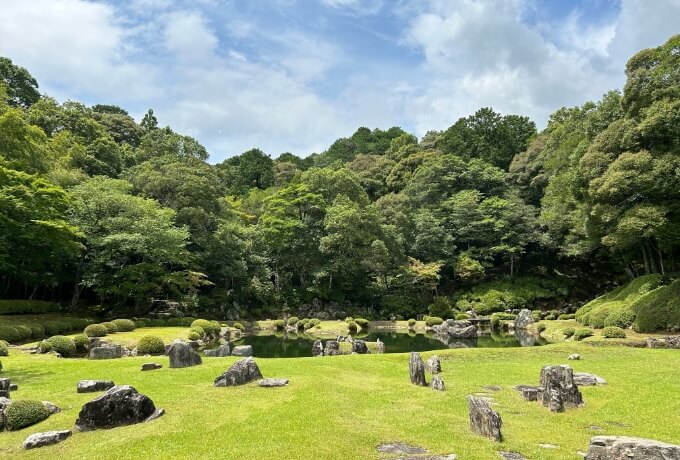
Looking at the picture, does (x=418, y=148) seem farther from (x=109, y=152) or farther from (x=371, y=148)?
(x=109, y=152)

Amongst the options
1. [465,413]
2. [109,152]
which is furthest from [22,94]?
[465,413]

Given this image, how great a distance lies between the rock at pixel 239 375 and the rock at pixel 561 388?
25.7ft

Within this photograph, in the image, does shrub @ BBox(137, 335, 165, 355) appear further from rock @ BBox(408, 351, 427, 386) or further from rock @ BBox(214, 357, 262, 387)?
rock @ BBox(408, 351, 427, 386)

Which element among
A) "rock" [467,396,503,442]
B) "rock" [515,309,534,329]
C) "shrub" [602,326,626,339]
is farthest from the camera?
"rock" [515,309,534,329]

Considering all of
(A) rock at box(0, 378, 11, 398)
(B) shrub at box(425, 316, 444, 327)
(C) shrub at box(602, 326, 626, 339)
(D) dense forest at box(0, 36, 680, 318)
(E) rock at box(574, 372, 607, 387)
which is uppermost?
(D) dense forest at box(0, 36, 680, 318)

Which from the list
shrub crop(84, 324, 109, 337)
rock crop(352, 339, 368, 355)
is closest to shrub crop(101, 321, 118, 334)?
shrub crop(84, 324, 109, 337)

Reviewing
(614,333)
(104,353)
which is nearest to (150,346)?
(104,353)

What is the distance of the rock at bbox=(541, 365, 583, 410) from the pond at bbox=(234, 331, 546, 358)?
1663 cm

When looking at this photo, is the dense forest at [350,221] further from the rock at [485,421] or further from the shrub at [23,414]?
the shrub at [23,414]

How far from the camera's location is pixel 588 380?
13094mm

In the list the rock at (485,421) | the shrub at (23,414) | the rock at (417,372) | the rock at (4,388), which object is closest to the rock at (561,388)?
the rock at (485,421)

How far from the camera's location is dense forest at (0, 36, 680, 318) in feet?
94.9

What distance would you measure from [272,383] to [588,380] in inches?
364

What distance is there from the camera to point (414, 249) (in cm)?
5366
